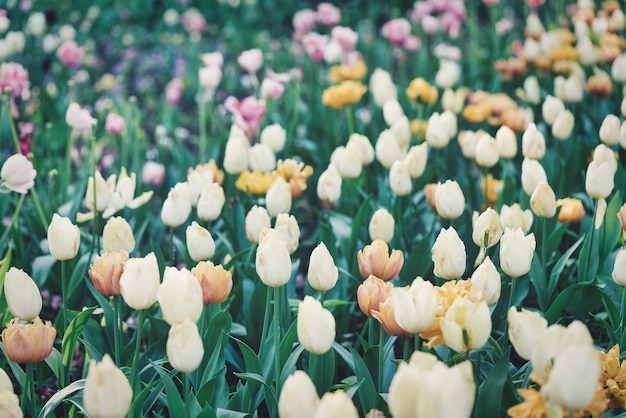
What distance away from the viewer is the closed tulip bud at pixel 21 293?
1322mm

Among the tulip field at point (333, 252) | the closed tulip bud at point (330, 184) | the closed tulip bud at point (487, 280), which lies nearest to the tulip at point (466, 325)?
the tulip field at point (333, 252)

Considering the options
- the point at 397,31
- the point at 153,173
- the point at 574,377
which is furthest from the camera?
the point at 397,31

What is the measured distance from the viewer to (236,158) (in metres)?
2.13

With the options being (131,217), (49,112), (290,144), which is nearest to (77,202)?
(131,217)

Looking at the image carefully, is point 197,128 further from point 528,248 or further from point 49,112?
point 528,248

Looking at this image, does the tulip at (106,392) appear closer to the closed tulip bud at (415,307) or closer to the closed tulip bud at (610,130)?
the closed tulip bud at (415,307)

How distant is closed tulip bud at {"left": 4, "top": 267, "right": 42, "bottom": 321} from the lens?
1322 mm

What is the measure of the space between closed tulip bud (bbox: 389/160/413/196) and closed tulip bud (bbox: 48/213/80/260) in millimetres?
871

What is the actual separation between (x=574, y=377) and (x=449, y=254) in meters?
0.47

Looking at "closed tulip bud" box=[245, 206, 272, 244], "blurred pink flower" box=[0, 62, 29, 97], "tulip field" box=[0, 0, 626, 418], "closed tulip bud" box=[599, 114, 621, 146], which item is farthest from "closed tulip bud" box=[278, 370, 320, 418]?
"blurred pink flower" box=[0, 62, 29, 97]

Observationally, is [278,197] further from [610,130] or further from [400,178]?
[610,130]

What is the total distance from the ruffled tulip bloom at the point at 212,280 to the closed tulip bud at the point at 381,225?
0.47 meters

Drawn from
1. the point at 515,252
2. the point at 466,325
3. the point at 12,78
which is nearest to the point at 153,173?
the point at 12,78

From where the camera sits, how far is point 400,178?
1.95m
